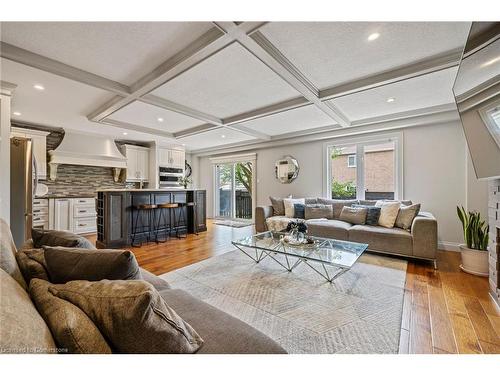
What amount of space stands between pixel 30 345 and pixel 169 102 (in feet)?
11.1

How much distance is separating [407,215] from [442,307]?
1703 millimetres

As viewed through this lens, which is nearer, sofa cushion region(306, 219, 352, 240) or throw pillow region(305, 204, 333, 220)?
sofa cushion region(306, 219, 352, 240)

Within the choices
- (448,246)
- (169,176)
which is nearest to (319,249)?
(448,246)

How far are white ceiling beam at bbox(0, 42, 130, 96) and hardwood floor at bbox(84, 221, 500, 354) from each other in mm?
2373

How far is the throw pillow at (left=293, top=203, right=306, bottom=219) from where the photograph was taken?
4441 millimetres

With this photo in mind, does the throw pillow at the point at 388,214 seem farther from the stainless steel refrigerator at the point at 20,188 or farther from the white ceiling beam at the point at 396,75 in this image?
the stainless steel refrigerator at the point at 20,188

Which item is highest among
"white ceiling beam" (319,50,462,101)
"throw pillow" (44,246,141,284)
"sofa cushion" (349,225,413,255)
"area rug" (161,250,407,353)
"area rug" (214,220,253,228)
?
"white ceiling beam" (319,50,462,101)

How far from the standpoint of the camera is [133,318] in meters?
0.65

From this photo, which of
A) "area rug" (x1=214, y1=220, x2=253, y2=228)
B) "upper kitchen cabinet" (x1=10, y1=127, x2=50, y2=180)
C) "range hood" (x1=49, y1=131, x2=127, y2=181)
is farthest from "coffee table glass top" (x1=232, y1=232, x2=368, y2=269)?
"upper kitchen cabinet" (x1=10, y1=127, x2=50, y2=180)

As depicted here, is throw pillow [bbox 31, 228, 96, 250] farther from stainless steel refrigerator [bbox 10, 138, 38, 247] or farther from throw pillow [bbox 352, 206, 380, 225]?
throw pillow [bbox 352, 206, 380, 225]

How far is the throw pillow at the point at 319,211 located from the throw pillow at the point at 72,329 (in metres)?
3.95

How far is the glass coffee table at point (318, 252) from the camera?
2.20 m
